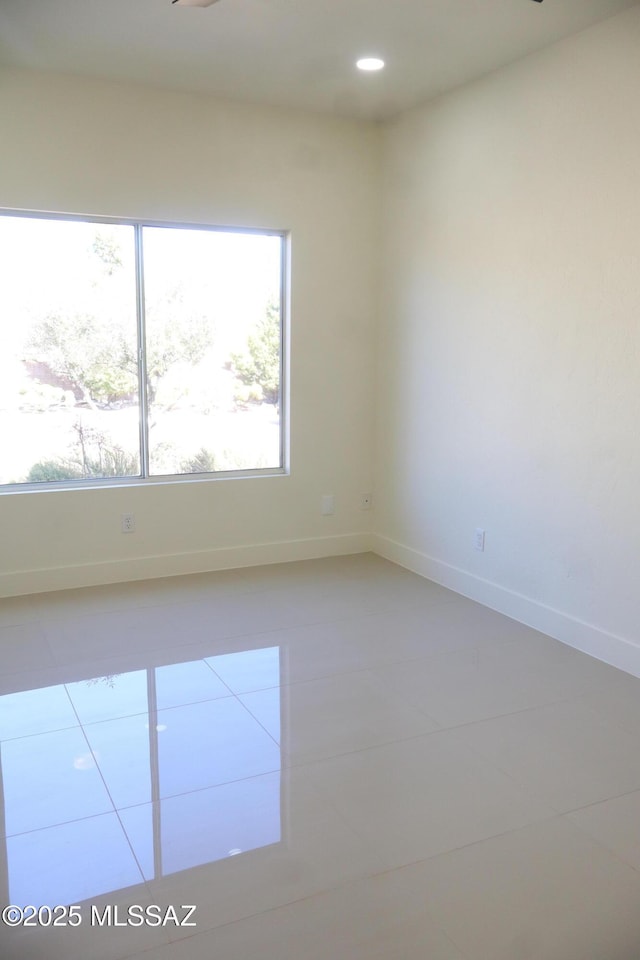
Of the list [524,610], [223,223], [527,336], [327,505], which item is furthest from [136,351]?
[524,610]

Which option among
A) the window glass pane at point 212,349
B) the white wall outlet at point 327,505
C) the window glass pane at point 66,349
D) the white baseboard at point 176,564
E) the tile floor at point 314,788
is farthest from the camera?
the white wall outlet at point 327,505

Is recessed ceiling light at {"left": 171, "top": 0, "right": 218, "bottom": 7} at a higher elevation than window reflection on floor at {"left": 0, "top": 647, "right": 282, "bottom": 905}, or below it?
higher

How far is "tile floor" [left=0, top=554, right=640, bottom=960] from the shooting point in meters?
1.83

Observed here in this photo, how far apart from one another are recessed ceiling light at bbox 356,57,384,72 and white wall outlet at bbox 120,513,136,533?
2684 millimetres

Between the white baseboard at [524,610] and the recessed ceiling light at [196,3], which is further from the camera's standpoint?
the white baseboard at [524,610]

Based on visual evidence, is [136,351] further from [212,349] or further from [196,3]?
[196,3]

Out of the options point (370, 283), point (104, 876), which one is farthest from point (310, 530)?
point (104, 876)

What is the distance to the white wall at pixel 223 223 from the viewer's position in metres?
3.96

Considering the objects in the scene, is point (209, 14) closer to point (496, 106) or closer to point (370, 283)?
point (496, 106)

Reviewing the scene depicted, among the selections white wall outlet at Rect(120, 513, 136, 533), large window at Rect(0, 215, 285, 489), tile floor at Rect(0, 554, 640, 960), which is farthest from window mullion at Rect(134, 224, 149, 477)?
tile floor at Rect(0, 554, 640, 960)

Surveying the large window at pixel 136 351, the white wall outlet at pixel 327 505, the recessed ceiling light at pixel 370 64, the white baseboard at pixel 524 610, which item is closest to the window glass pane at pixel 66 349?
the large window at pixel 136 351

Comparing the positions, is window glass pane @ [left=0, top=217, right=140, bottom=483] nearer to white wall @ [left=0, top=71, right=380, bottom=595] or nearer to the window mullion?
the window mullion

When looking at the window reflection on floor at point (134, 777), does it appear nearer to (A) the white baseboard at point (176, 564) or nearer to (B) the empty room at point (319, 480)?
(B) the empty room at point (319, 480)

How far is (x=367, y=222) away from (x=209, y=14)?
1.91 m
